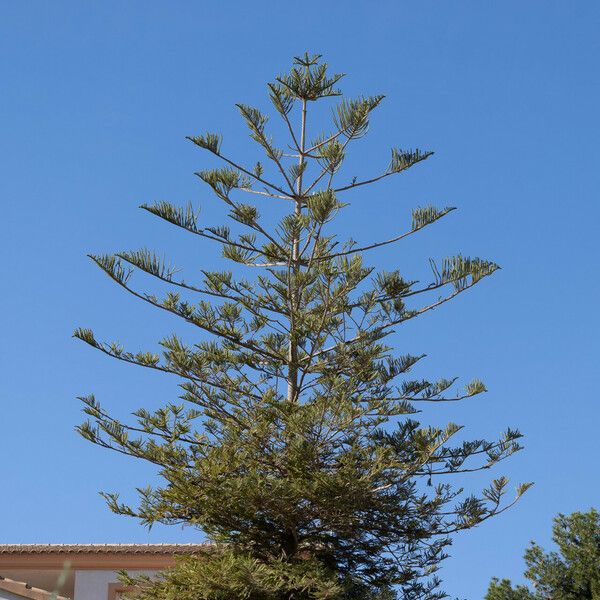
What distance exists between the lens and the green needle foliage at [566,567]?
14.3 metres

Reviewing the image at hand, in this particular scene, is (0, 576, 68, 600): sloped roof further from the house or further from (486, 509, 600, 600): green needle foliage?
(486, 509, 600, 600): green needle foliage

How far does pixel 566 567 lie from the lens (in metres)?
14.5

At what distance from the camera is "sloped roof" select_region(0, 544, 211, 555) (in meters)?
13.6

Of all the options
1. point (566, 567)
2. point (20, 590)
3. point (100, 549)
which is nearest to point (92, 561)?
point (100, 549)

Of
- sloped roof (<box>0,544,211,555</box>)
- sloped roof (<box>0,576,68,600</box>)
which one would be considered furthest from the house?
sloped roof (<box>0,576,68,600</box>)

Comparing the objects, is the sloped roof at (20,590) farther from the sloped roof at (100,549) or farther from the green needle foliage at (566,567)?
the green needle foliage at (566,567)

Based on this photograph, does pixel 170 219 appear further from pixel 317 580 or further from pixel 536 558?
pixel 536 558

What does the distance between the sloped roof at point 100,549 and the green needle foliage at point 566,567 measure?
4986mm

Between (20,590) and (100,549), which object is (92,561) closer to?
(100,549)

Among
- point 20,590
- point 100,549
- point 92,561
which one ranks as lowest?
point 20,590

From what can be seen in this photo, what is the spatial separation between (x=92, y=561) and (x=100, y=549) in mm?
226

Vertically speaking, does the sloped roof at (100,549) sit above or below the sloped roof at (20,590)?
above

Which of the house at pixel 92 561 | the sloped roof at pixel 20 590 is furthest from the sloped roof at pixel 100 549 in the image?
the sloped roof at pixel 20 590

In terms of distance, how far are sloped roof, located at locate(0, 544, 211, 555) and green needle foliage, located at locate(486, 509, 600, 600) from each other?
4.99 m
